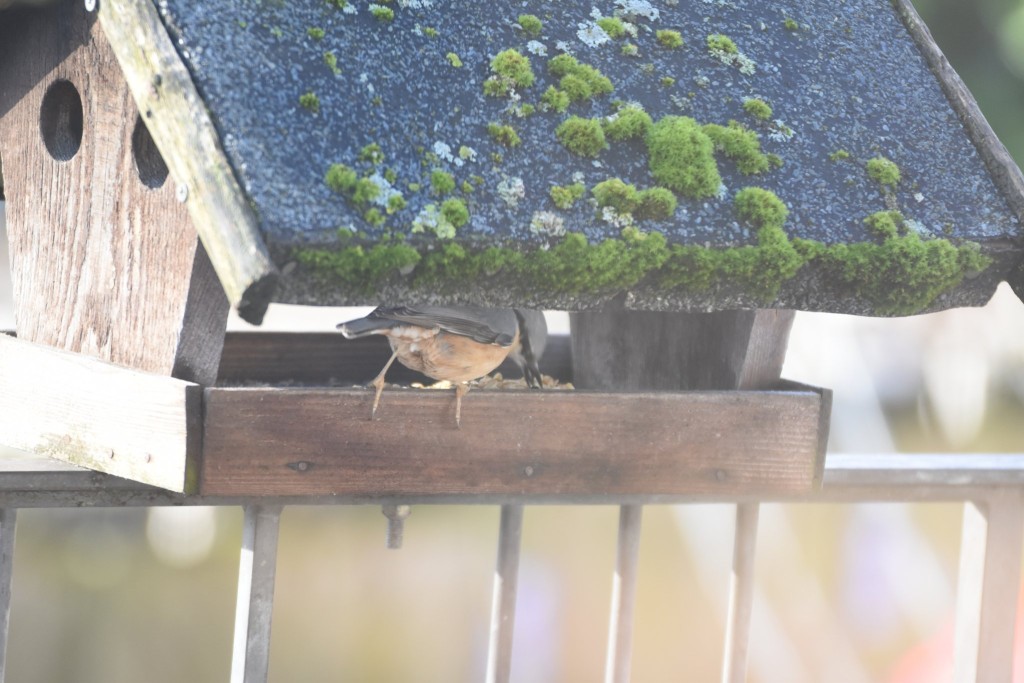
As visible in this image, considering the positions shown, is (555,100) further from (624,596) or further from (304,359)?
(304,359)

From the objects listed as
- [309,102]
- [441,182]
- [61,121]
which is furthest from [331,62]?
[61,121]

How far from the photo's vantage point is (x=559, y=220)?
170cm

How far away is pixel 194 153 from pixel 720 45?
100 centimetres

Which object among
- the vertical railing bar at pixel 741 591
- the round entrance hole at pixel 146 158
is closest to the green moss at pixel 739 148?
the vertical railing bar at pixel 741 591

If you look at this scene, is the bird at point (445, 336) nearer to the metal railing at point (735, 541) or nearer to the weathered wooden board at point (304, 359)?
the metal railing at point (735, 541)

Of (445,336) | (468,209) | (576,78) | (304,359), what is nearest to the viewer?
(468,209)

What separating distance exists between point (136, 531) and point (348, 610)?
66.9 inches

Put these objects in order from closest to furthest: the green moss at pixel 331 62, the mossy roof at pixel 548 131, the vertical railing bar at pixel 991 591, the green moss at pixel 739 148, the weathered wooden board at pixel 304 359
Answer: the mossy roof at pixel 548 131 → the green moss at pixel 331 62 → the green moss at pixel 739 148 → the vertical railing bar at pixel 991 591 → the weathered wooden board at pixel 304 359

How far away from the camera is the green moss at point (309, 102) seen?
162 centimetres

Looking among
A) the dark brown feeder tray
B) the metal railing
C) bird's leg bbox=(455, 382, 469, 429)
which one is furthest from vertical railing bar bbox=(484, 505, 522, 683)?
bird's leg bbox=(455, 382, 469, 429)

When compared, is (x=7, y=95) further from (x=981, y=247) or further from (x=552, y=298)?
(x=981, y=247)

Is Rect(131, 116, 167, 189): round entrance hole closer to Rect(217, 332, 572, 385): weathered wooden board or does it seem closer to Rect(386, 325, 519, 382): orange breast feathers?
Rect(386, 325, 519, 382): orange breast feathers

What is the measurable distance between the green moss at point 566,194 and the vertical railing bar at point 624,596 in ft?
2.21

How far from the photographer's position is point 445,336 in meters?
2.10
